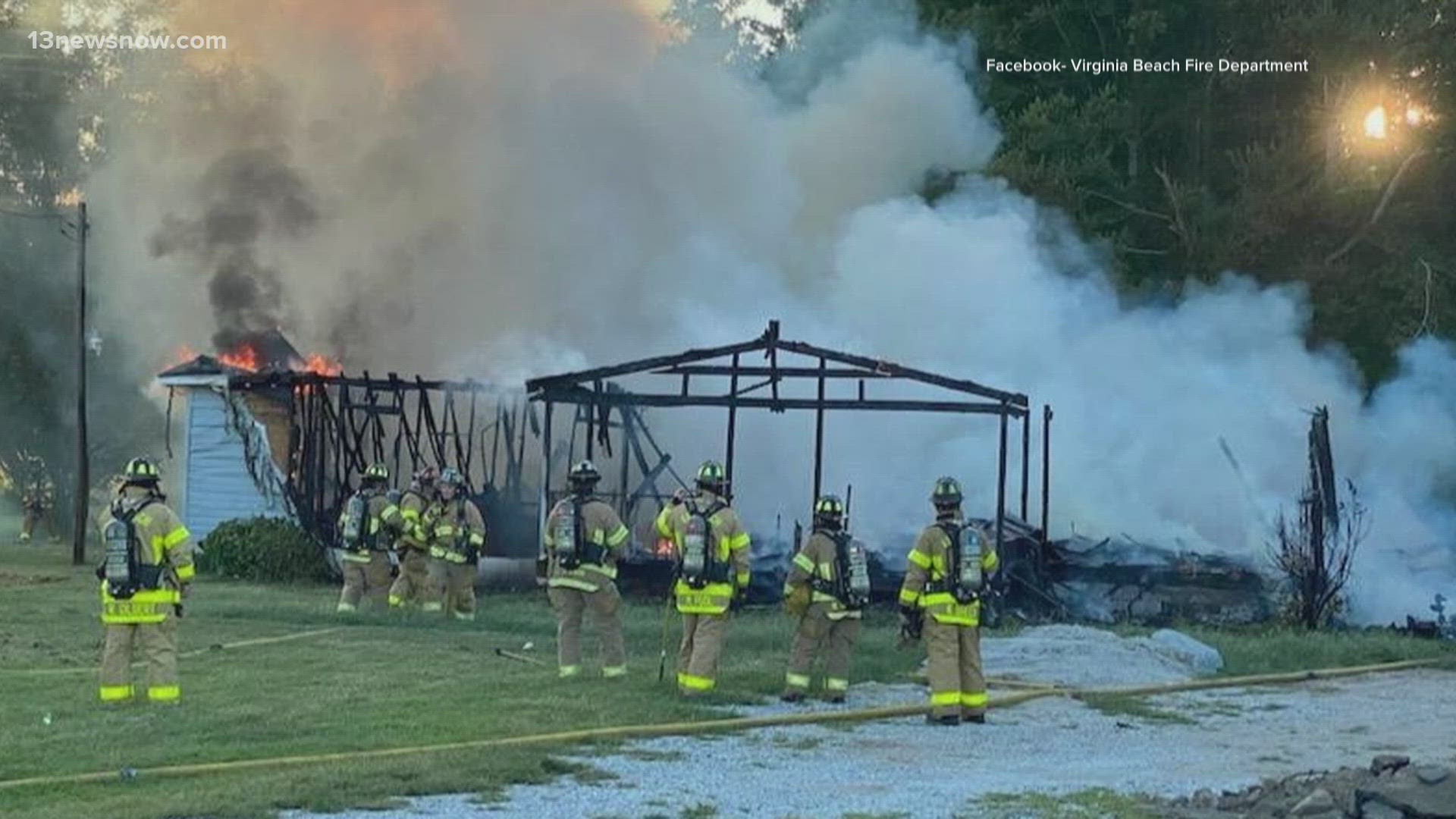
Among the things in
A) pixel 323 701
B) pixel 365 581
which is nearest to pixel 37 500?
pixel 365 581

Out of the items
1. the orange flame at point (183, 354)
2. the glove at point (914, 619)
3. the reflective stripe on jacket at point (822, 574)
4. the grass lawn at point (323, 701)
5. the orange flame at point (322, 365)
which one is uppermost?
the orange flame at point (183, 354)

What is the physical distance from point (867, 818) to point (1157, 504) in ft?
Result: 63.0

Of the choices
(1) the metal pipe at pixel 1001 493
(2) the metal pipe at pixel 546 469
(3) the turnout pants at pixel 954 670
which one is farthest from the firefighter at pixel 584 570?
(2) the metal pipe at pixel 546 469

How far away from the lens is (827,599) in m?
14.9

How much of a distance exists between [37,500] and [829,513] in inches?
1437

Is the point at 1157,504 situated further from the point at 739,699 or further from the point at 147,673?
the point at 147,673

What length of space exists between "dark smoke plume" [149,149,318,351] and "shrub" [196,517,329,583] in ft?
27.1

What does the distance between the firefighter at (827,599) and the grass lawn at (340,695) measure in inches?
21.7

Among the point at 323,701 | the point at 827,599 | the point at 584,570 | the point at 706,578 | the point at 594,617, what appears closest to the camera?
the point at 323,701

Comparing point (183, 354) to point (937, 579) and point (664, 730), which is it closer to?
point (937, 579)

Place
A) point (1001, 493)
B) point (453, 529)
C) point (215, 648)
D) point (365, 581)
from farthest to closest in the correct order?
point (365, 581) → point (453, 529) → point (1001, 493) → point (215, 648)


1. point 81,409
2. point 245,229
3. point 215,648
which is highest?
point 245,229

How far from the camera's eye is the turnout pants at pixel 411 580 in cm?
2227

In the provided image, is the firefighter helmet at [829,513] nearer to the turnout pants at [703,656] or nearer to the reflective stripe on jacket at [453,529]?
the turnout pants at [703,656]
